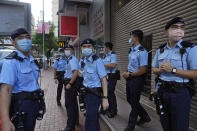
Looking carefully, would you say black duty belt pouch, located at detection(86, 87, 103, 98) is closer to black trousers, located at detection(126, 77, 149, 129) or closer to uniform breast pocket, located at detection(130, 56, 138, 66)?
black trousers, located at detection(126, 77, 149, 129)

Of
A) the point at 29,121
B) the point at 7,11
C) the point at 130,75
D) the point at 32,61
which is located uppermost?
the point at 7,11

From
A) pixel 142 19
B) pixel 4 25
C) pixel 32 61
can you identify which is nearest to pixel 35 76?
pixel 32 61

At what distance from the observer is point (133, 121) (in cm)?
332

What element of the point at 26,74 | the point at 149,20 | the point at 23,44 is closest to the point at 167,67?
the point at 26,74

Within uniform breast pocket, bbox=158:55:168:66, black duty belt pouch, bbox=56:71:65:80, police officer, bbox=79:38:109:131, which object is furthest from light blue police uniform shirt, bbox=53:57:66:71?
uniform breast pocket, bbox=158:55:168:66

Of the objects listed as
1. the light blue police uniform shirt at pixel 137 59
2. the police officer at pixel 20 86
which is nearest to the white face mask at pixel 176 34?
the light blue police uniform shirt at pixel 137 59

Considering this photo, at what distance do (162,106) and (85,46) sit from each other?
1686mm

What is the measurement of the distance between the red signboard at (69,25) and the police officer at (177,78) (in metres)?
11.4

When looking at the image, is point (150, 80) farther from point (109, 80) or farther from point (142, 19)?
point (142, 19)

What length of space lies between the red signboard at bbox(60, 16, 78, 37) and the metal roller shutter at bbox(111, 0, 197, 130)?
5.72 m

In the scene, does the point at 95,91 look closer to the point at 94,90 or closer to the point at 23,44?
the point at 94,90

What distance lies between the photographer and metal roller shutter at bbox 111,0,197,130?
10.7 ft

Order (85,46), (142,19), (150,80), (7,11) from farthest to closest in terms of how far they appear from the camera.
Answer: (7,11) → (142,19) → (150,80) → (85,46)

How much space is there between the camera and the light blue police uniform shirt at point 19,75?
178 centimetres
